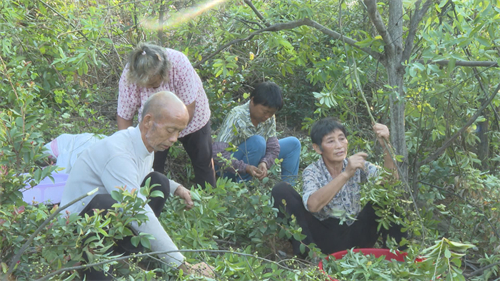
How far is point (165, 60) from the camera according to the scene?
3.54 meters

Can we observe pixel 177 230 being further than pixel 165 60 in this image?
No

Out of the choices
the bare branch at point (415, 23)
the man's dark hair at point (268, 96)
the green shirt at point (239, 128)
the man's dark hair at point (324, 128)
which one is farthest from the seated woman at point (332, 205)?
the green shirt at point (239, 128)

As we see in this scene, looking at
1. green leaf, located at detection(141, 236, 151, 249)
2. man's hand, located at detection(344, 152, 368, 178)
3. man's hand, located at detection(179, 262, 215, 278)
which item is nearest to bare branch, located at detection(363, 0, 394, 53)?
man's hand, located at detection(344, 152, 368, 178)

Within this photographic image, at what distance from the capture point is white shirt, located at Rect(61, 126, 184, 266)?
2.63 meters

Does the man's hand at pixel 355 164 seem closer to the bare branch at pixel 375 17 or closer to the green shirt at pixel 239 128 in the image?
the bare branch at pixel 375 17

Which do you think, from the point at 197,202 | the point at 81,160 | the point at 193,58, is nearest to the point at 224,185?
the point at 197,202

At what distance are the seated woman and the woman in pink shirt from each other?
92 cm

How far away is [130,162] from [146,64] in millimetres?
954

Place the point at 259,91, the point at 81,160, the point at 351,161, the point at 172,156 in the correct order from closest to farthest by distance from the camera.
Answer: the point at 81,160 → the point at 351,161 → the point at 259,91 → the point at 172,156

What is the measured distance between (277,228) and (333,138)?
689 millimetres

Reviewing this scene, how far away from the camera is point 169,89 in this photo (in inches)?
148

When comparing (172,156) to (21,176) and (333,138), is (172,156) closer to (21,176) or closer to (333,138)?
(333,138)

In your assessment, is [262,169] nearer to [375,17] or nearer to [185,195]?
[185,195]

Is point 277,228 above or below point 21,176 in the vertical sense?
below
